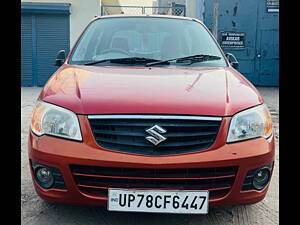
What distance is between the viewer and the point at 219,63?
3.25 metres

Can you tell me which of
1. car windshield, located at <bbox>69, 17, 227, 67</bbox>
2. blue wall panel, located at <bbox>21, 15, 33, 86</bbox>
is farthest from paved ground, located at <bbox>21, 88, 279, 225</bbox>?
blue wall panel, located at <bbox>21, 15, 33, 86</bbox>

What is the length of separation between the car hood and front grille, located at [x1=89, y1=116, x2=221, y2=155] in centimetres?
6

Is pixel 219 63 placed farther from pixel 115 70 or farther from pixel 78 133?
pixel 78 133

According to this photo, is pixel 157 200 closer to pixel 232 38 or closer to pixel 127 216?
pixel 127 216

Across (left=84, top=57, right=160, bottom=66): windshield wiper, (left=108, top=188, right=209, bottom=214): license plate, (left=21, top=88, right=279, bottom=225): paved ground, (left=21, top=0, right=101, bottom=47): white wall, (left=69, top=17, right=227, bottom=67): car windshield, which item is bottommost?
(left=21, top=88, right=279, bottom=225): paved ground

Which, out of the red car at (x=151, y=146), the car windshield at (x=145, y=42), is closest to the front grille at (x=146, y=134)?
the red car at (x=151, y=146)

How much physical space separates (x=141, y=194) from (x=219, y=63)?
1605mm

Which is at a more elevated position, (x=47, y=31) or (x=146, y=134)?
(x=47, y=31)

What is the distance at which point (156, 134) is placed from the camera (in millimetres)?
2164

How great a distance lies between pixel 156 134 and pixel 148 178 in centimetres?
27

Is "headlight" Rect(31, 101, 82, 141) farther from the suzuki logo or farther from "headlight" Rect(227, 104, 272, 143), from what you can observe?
"headlight" Rect(227, 104, 272, 143)

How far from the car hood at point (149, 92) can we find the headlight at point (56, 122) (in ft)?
0.15

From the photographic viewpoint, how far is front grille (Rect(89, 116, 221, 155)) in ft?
7.15

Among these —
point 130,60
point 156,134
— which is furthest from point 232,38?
point 156,134
